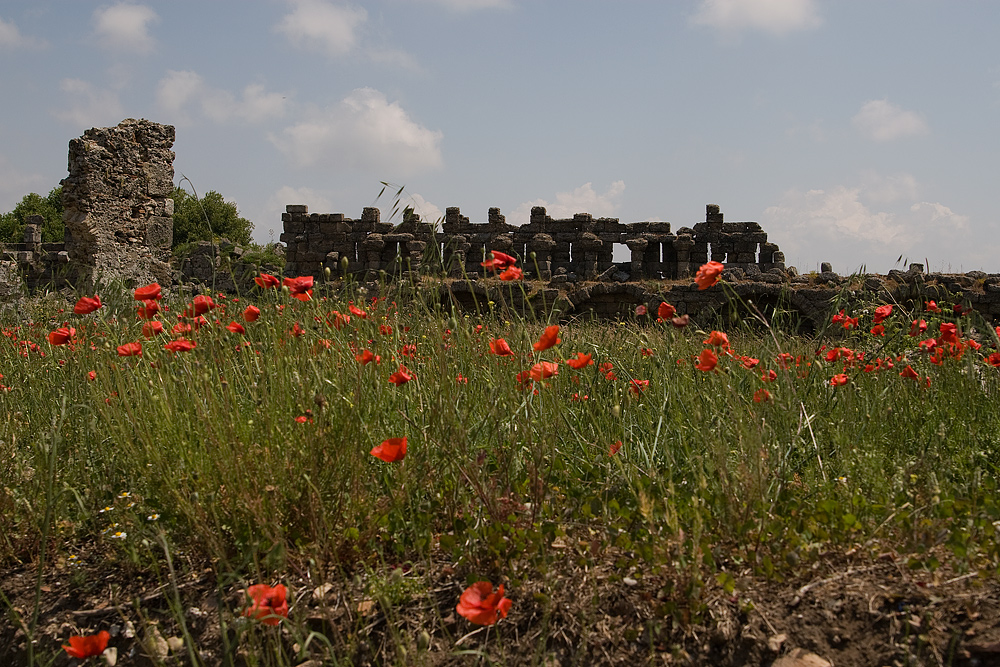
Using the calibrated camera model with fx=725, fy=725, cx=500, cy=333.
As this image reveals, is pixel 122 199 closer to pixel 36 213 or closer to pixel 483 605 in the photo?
pixel 483 605

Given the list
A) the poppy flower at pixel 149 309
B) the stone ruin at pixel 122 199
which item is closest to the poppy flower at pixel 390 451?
the poppy flower at pixel 149 309

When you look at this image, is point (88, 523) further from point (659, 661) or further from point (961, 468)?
point (961, 468)

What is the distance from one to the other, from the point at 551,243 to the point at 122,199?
9448 mm

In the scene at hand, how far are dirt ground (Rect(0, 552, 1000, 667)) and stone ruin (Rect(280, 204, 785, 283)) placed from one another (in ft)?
49.6

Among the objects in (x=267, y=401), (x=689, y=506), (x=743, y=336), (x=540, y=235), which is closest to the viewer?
(x=689, y=506)

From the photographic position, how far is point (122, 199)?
441 inches

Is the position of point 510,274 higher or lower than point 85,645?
higher

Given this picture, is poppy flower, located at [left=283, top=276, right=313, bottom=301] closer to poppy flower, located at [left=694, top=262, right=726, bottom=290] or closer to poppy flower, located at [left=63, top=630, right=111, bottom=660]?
poppy flower, located at [left=63, top=630, right=111, bottom=660]

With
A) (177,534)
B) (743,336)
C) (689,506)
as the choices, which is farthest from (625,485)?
(743,336)

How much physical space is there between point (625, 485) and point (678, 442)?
1.58ft

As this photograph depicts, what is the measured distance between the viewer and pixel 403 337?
3566mm

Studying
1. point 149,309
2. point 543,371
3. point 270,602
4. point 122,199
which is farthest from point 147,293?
point 122,199

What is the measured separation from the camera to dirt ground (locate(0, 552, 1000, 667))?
1.70 meters

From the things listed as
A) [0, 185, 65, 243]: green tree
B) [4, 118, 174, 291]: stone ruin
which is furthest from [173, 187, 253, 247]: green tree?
[4, 118, 174, 291]: stone ruin
